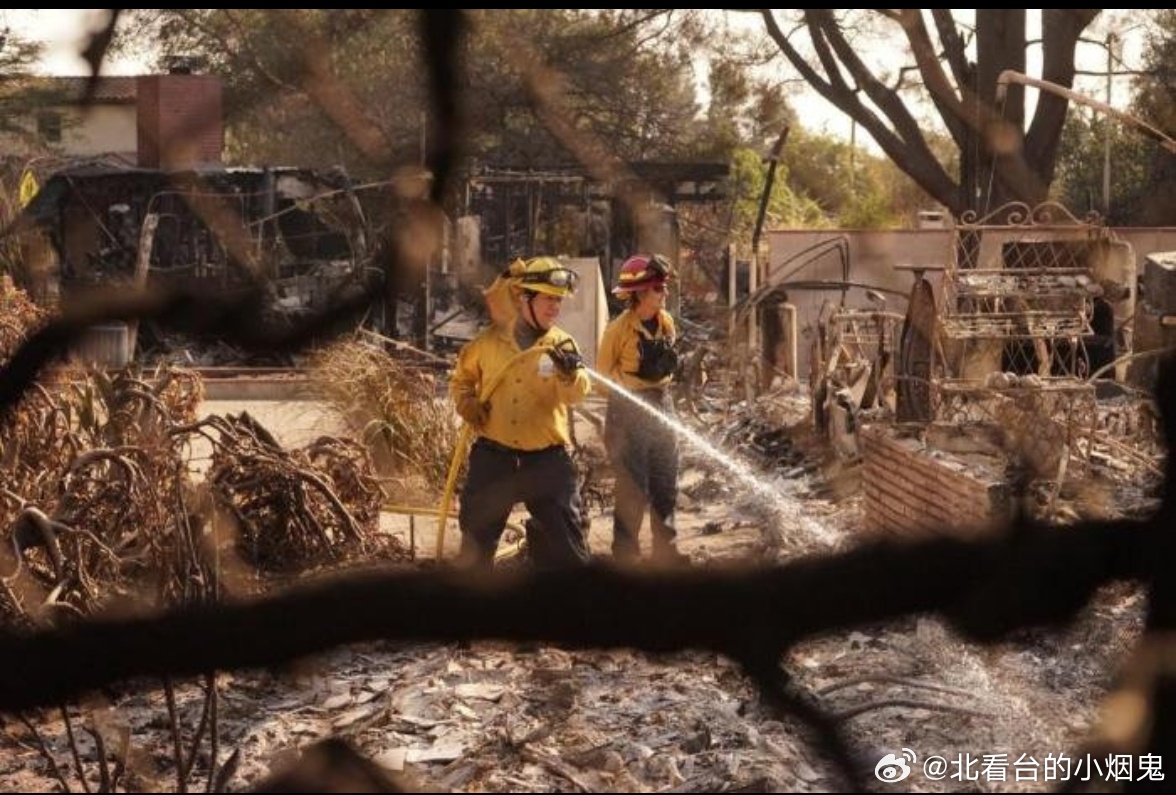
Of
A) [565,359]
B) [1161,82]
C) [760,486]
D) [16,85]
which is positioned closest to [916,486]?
[565,359]

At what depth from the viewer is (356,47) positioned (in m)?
0.89

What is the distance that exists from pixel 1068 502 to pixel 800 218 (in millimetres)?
11445

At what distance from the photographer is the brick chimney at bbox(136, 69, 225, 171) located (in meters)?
0.83

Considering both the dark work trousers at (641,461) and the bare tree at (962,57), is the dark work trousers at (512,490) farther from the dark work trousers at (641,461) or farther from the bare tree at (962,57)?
the bare tree at (962,57)

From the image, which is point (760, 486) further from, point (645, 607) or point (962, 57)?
point (645, 607)

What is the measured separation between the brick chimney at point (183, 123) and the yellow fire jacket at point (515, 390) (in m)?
4.29

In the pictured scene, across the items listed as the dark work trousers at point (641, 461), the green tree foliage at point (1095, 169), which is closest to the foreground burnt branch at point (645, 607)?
the green tree foliage at point (1095, 169)

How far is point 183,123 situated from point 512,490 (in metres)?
4.56

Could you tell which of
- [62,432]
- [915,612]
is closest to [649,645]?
[915,612]

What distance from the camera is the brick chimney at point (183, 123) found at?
83 centimetres

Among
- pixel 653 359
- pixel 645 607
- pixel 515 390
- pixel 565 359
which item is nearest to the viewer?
pixel 645 607

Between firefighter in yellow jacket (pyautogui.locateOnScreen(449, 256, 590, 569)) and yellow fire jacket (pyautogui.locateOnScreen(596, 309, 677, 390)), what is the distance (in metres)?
1.12

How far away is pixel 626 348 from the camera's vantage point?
21.5ft

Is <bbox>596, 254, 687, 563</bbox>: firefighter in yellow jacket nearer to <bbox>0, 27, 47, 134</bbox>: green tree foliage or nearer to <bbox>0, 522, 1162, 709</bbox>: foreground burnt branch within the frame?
<bbox>0, 27, 47, 134</bbox>: green tree foliage
